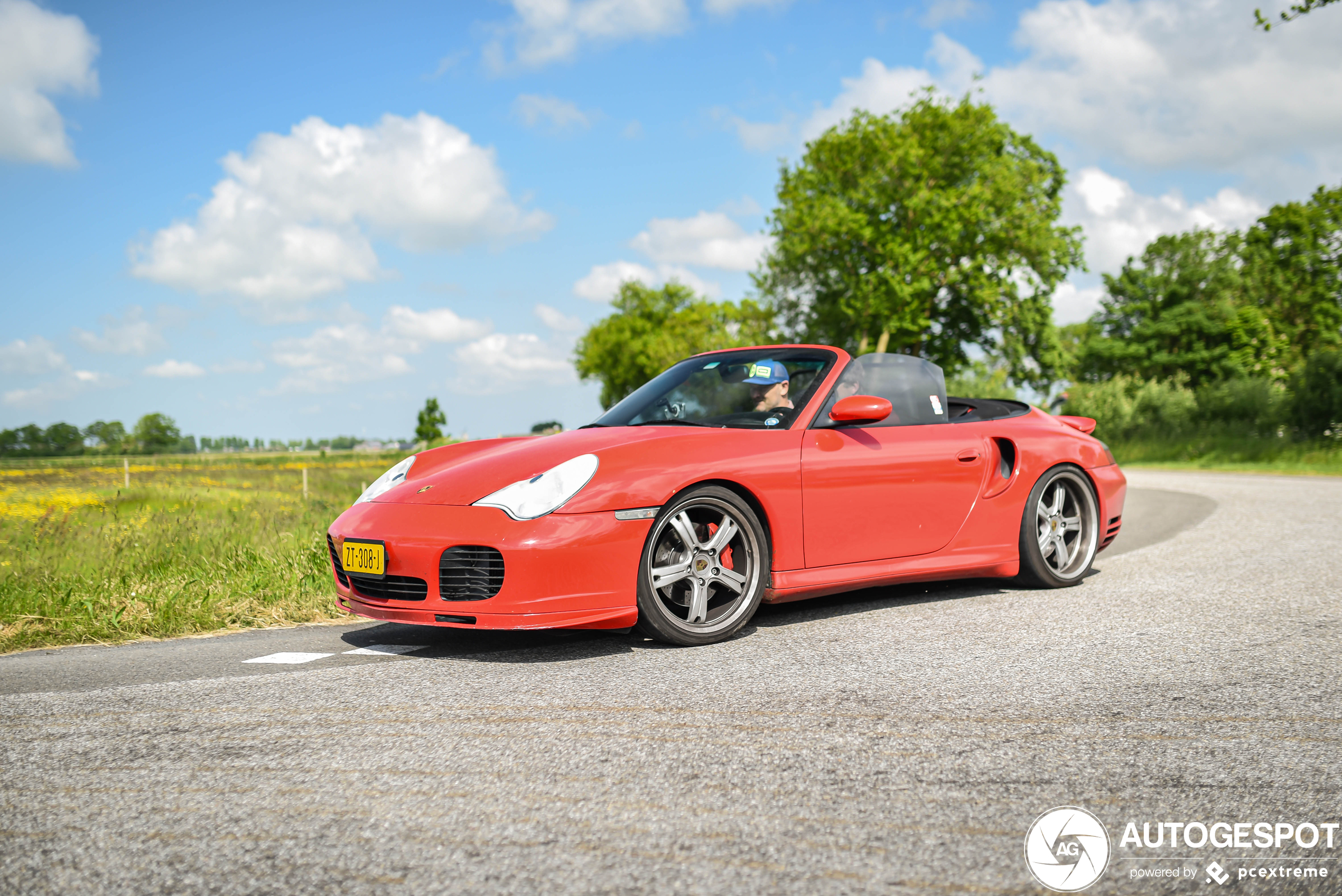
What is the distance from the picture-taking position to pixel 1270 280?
158 feet

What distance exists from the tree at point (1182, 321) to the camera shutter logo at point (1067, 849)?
160ft

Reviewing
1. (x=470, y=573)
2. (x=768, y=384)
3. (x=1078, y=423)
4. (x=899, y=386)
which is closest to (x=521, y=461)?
(x=470, y=573)

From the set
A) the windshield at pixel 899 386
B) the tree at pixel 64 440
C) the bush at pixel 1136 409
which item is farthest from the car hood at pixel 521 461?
the tree at pixel 64 440

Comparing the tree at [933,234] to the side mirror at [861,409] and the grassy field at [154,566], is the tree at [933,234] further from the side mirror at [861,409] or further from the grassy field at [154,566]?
the side mirror at [861,409]

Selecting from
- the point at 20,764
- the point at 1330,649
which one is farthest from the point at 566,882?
the point at 1330,649

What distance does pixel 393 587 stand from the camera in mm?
4215

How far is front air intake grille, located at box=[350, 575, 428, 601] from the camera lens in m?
4.12

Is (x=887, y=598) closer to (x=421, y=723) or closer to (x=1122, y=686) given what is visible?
(x=1122, y=686)

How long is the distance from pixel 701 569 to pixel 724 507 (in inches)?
11.5

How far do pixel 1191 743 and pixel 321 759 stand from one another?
2.46 meters

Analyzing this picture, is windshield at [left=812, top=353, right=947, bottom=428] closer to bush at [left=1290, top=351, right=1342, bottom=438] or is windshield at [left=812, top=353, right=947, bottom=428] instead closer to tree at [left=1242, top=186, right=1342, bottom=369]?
bush at [left=1290, top=351, right=1342, bottom=438]

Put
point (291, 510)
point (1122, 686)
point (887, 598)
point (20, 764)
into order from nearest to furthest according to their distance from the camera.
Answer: point (20, 764) → point (1122, 686) → point (887, 598) → point (291, 510)

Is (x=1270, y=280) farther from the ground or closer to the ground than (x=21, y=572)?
farther from the ground

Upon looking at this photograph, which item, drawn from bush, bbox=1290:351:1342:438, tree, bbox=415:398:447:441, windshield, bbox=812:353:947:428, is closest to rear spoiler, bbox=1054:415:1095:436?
windshield, bbox=812:353:947:428
